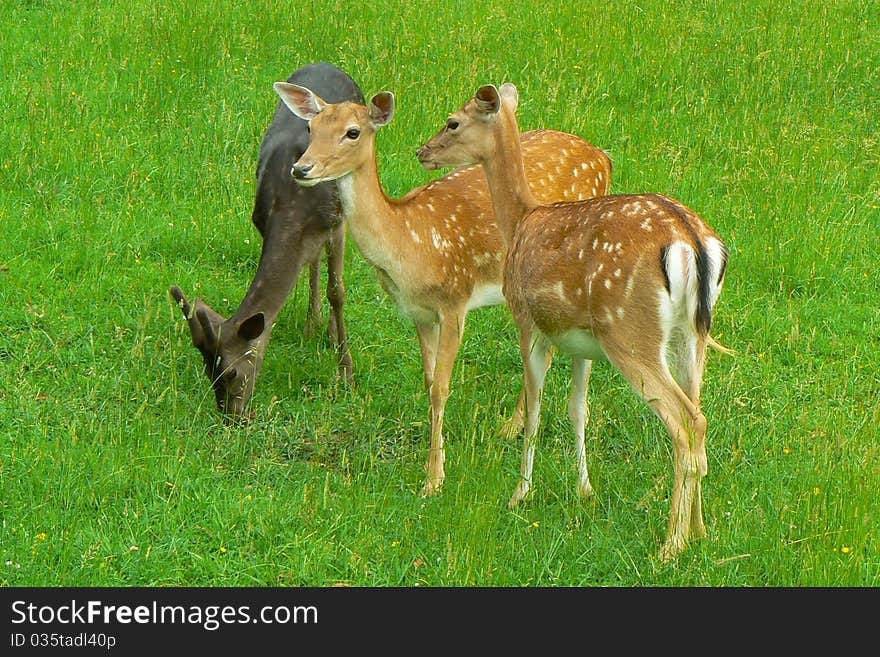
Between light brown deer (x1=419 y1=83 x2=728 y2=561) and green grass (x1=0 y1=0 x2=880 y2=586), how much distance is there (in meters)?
0.35

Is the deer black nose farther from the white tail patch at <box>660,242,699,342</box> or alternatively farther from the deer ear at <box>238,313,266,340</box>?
the white tail patch at <box>660,242,699,342</box>

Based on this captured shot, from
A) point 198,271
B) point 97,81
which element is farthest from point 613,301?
point 97,81

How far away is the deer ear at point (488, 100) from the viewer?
622cm

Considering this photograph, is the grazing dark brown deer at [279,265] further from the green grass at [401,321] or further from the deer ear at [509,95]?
the deer ear at [509,95]

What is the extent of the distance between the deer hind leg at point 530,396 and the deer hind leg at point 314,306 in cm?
208

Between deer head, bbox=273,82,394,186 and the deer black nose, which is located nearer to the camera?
the deer black nose

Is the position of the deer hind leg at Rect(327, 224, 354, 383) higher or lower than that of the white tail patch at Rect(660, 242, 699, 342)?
lower

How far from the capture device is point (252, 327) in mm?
6539

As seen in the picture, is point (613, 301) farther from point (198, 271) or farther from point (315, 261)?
point (198, 271)

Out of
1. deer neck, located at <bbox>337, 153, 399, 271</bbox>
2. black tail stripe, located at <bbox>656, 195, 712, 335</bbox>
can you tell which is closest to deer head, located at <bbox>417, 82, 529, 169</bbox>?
deer neck, located at <bbox>337, 153, 399, 271</bbox>

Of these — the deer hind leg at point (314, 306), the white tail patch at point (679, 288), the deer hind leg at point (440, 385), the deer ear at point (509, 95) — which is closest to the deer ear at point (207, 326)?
the deer hind leg at point (440, 385)

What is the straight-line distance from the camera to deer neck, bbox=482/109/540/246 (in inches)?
248

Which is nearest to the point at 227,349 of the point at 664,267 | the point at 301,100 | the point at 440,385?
the point at 440,385

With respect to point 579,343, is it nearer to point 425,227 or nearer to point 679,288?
point 679,288
